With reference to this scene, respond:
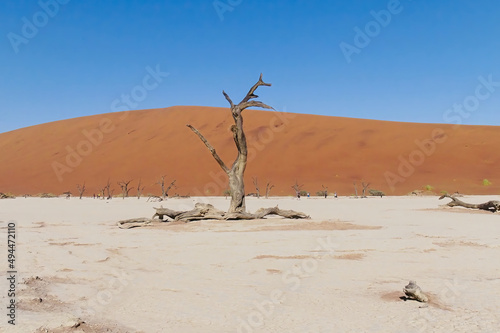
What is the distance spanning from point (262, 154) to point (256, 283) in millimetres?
60958

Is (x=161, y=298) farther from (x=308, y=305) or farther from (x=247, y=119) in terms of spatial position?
(x=247, y=119)

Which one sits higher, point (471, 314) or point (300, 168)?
point (300, 168)

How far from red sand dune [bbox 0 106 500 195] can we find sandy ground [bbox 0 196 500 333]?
40647mm

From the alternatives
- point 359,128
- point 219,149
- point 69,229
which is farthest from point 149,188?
point 69,229

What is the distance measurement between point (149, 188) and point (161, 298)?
52.8 m

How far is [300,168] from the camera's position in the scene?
60.1m

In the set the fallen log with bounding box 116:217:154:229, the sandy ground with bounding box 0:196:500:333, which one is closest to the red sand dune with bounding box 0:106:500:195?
the fallen log with bounding box 116:217:154:229

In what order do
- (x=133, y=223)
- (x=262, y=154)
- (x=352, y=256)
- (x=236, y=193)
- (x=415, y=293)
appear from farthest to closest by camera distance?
(x=262, y=154) < (x=236, y=193) < (x=133, y=223) < (x=352, y=256) < (x=415, y=293)

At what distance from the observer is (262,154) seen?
67.0 m

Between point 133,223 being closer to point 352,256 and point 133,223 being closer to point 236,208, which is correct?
point 236,208

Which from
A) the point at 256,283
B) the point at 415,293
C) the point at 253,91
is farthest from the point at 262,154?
the point at 415,293

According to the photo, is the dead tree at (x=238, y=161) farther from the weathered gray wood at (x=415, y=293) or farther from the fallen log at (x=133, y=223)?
the weathered gray wood at (x=415, y=293)

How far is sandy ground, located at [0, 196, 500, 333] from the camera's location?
443 centimetres

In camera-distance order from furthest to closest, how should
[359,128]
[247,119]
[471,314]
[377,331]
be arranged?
[247,119]
[359,128]
[471,314]
[377,331]
